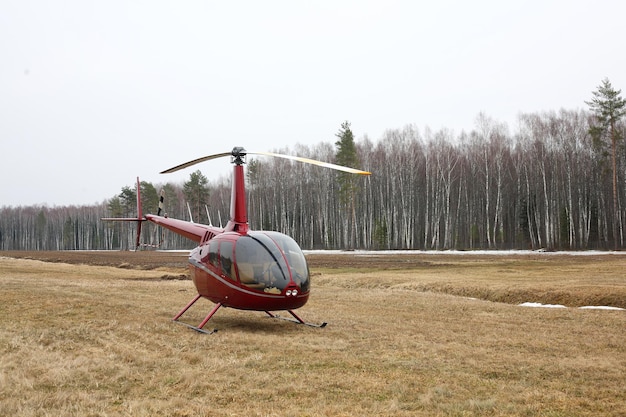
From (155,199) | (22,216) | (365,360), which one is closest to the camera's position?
(365,360)

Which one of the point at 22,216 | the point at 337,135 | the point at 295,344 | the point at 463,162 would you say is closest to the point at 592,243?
the point at 463,162

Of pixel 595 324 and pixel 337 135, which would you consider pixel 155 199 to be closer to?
pixel 337 135

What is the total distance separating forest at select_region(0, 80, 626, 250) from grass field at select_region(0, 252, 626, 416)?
3394 centimetres

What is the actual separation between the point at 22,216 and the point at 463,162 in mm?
120372

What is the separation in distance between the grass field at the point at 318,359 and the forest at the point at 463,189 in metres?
33.9

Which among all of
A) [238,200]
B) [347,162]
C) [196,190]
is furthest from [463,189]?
[238,200]

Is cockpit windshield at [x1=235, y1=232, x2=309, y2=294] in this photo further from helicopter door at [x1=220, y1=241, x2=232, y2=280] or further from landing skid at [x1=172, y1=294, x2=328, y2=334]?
landing skid at [x1=172, y1=294, x2=328, y2=334]

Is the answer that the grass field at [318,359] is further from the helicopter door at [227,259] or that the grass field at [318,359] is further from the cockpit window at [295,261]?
the helicopter door at [227,259]

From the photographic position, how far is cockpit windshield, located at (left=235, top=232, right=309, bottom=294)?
1067 centimetres

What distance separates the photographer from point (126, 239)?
107750mm

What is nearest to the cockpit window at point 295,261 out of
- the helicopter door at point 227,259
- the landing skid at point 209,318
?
the helicopter door at point 227,259

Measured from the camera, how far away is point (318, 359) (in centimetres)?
862

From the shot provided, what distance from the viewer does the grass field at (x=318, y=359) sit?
6.25 meters

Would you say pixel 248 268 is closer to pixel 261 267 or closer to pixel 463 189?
pixel 261 267
